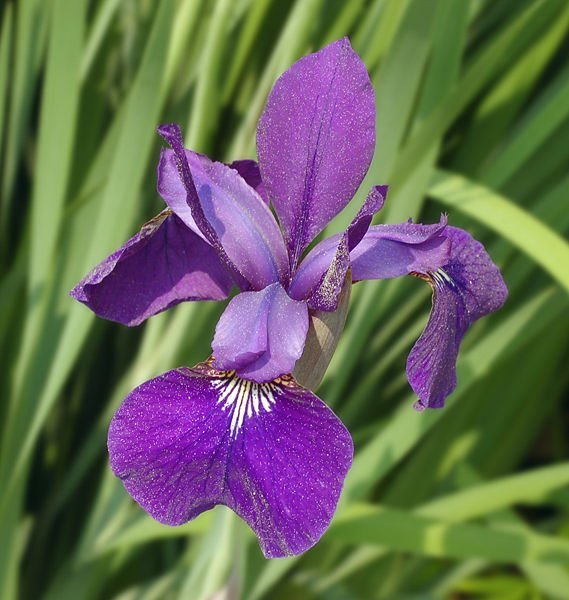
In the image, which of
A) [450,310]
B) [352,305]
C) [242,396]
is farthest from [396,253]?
[352,305]

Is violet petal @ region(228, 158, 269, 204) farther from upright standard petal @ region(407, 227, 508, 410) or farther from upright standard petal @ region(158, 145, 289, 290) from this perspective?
upright standard petal @ region(407, 227, 508, 410)

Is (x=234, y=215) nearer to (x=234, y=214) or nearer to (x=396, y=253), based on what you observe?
(x=234, y=214)

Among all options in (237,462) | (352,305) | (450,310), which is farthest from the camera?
(352,305)

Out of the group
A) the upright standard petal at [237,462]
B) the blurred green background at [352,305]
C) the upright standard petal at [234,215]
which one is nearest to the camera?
the upright standard petal at [237,462]

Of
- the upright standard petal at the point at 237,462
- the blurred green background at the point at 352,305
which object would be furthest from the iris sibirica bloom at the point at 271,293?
the blurred green background at the point at 352,305

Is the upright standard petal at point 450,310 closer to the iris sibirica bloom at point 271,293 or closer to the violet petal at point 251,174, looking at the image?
the iris sibirica bloom at point 271,293

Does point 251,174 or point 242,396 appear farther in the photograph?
point 251,174
